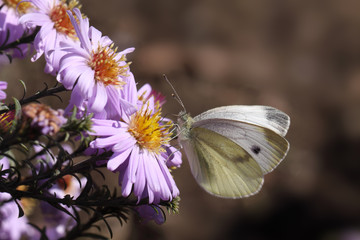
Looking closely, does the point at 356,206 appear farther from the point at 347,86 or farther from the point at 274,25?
the point at 274,25

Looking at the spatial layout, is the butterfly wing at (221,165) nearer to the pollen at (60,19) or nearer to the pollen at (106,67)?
the pollen at (106,67)

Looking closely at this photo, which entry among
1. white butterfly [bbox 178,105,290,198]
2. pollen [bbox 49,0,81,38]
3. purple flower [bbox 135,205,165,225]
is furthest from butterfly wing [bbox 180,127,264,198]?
pollen [bbox 49,0,81,38]

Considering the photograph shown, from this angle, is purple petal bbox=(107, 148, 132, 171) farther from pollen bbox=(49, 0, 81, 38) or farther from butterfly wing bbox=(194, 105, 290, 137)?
butterfly wing bbox=(194, 105, 290, 137)

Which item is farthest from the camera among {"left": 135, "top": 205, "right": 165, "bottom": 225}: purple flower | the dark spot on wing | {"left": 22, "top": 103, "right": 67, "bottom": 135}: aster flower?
the dark spot on wing

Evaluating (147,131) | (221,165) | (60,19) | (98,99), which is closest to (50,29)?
(60,19)

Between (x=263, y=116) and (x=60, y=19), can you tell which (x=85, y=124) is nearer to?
(x=60, y=19)

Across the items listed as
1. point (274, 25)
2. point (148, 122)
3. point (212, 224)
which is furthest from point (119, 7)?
point (148, 122)

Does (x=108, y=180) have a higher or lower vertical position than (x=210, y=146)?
lower
